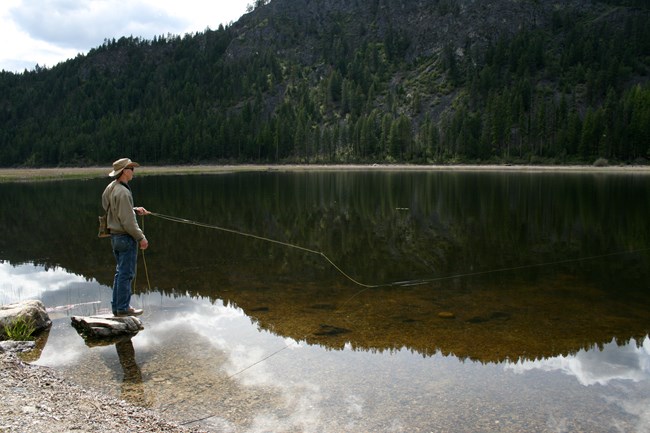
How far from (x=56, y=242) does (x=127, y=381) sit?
16777 millimetres

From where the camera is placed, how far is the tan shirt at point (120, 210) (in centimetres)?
1037

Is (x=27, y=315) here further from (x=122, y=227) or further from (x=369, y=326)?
(x=369, y=326)

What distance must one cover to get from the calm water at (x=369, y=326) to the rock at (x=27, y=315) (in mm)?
295

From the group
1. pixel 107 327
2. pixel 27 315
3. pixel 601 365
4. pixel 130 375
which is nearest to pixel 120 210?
pixel 107 327

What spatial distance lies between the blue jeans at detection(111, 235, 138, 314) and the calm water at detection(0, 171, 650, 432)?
96cm

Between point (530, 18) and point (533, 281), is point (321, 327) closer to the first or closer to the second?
point (533, 281)

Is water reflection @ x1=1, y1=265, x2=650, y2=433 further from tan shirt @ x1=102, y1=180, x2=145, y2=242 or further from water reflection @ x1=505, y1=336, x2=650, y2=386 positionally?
tan shirt @ x1=102, y1=180, x2=145, y2=242

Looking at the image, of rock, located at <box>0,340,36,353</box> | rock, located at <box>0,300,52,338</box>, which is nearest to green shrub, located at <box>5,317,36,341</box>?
rock, located at <box>0,300,52,338</box>

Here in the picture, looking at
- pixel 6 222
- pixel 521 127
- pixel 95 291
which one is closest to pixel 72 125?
pixel 521 127

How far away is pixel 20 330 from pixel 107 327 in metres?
1.61

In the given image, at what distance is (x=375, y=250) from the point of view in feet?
65.7

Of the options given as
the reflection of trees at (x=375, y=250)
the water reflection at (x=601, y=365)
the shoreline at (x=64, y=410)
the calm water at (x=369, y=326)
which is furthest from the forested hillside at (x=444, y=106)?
the shoreline at (x=64, y=410)

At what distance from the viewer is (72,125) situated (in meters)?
199

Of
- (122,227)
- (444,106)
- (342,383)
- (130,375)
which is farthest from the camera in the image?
(444,106)
